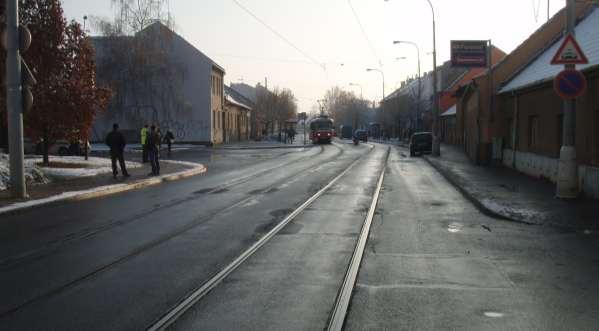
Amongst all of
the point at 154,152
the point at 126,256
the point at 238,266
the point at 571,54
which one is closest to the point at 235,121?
the point at 154,152

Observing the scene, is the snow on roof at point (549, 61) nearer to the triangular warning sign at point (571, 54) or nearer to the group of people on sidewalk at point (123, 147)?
the triangular warning sign at point (571, 54)

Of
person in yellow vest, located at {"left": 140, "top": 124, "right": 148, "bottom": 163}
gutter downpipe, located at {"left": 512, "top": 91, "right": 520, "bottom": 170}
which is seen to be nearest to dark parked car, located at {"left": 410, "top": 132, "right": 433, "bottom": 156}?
gutter downpipe, located at {"left": 512, "top": 91, "right": 520, "bottom": 170}

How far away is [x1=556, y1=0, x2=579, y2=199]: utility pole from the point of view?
14828mm

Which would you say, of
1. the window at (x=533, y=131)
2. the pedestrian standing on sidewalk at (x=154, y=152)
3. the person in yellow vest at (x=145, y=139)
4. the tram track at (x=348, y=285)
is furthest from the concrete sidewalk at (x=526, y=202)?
the person in yellow vest at (x=145, y=139)

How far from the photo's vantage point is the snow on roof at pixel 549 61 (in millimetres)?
19547

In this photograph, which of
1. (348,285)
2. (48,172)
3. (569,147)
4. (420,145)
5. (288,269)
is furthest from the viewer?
(420,145)

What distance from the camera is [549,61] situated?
80.7 ft

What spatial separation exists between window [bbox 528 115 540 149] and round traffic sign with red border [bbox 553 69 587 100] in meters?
9.94

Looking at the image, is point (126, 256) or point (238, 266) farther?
point (126, 256)

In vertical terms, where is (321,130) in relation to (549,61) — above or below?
below

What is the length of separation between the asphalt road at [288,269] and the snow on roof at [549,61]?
8.12 meters

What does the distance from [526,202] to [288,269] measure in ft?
29.3

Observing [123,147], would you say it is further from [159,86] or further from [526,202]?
[159,86]

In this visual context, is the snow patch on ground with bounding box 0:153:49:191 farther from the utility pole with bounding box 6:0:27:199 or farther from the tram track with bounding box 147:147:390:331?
the tram track with bounding box 147:147:390:331
